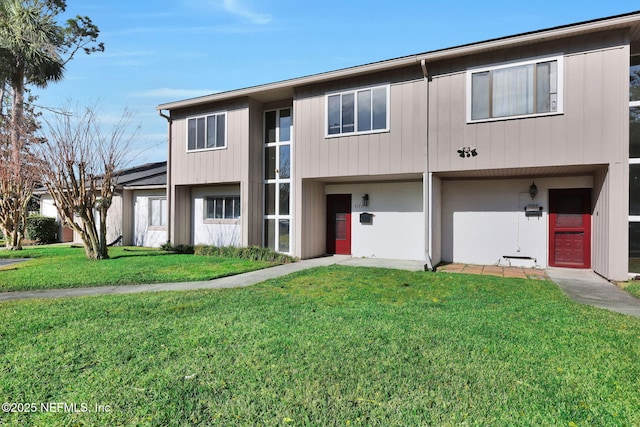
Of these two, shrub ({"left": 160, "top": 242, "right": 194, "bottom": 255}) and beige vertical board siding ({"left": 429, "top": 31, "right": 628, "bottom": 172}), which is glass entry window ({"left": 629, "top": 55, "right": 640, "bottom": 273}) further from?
shrub ({"left": 160, "top": 242, "right": 194, "bottom": 255})

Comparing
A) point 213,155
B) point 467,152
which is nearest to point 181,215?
point 213,155

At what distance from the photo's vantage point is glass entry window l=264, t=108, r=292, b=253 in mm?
12047

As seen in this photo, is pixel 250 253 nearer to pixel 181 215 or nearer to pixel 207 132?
pixel 181 215

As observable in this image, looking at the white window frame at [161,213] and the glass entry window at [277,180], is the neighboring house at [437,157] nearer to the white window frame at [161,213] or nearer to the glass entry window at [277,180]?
the glass entry window at [277,180]

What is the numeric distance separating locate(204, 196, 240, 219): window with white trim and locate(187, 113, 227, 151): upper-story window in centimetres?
206

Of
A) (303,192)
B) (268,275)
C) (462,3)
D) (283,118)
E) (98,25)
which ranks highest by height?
(98,25)

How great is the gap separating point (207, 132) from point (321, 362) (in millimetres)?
11489

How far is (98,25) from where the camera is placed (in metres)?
24.1

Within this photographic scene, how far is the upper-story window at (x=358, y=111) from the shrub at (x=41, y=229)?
15.3 m

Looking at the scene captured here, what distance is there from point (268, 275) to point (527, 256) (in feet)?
24.2

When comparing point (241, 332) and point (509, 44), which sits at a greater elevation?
point (509, 44)

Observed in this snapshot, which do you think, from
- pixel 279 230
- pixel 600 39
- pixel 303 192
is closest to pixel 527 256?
pixel 600 39

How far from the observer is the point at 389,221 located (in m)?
11.6

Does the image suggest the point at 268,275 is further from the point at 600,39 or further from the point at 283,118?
the point at 600,39
